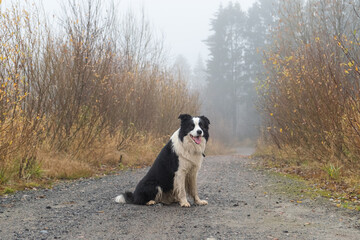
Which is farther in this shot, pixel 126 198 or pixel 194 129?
pixel 126 198

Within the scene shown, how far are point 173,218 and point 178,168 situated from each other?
915mm

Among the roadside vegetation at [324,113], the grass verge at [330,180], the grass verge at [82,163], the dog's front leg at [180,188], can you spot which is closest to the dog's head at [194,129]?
the dog's front leg at [180,188]

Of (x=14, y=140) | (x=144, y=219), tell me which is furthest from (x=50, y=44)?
(x=144, y=219)

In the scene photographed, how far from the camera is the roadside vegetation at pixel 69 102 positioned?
646 cm

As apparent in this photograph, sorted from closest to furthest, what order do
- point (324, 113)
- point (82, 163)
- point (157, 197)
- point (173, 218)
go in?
1. point (173, 218)
2. point (157, 197)
3. point (324, 113)
4. point (82, 163)

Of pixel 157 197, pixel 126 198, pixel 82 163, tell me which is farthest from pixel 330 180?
pixel 82 163

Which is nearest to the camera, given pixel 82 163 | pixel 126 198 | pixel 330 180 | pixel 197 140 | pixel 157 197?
pixel 197 140

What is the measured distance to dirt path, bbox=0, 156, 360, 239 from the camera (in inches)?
142

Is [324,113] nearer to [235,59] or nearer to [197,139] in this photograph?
[197,139]

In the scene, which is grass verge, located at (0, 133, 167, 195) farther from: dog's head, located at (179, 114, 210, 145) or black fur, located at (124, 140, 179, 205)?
dog's head, located at (179, 114, 210, 145)

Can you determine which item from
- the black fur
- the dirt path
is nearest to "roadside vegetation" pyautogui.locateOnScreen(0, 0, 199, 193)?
the dirt path

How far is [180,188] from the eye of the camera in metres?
5.13

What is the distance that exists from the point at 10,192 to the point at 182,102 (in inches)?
438

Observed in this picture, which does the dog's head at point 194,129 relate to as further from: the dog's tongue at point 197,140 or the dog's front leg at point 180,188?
the dog's front leg at point 180,188
